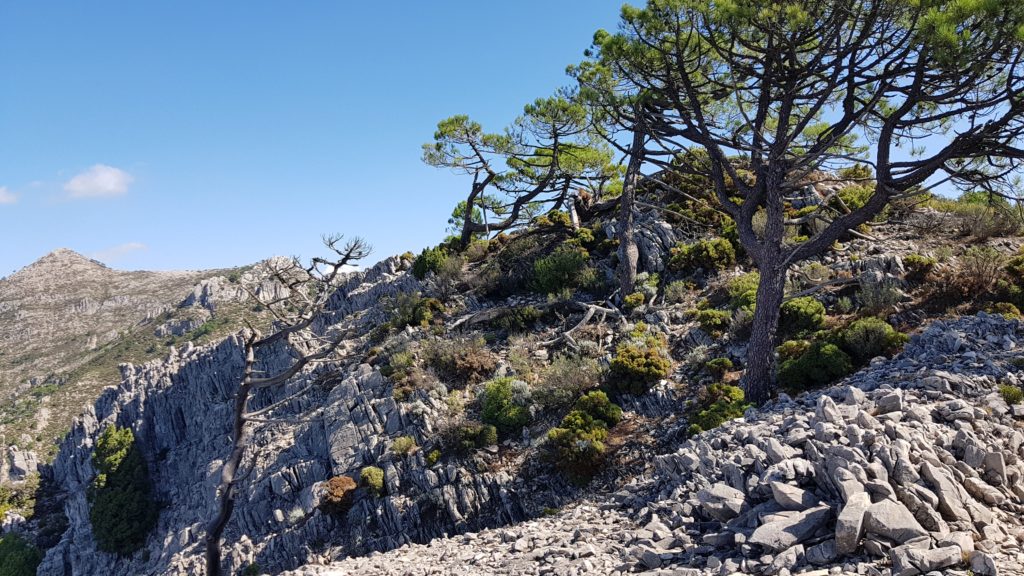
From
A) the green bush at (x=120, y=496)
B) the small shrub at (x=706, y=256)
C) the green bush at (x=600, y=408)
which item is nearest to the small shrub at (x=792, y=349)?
the green bush at (x=600, y=408)

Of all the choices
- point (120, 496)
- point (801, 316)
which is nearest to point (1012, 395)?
point (801, 316)

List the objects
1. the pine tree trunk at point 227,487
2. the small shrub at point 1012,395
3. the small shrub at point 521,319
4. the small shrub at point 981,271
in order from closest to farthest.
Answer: the small shrub at point 1012,395 < the pine tree trunk at point 227,487 < the small shrub at point 981,271 < the small shrub at point 521,319

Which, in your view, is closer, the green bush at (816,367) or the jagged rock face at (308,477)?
the green bush at (816,367)

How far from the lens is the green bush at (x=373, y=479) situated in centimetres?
1488

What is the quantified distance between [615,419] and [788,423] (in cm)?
559

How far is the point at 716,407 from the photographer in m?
12.2

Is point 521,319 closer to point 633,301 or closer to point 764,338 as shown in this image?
point 633,301

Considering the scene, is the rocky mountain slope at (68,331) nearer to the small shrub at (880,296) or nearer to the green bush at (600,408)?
the green bush at (600,408)

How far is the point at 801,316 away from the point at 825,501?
32.3ft

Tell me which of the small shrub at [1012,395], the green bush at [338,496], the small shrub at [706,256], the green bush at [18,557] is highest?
the small shrub at [706,256]

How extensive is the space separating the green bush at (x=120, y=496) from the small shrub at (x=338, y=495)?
20.8 metres

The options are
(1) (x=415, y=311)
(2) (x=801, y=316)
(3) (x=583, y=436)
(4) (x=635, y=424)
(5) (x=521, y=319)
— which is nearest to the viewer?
(3) (x=583, y=436)

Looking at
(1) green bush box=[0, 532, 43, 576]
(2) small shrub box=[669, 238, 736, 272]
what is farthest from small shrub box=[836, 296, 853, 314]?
(1) green bush box=[0, 532, 43, 576]

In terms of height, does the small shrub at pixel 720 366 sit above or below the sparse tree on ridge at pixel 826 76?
below
